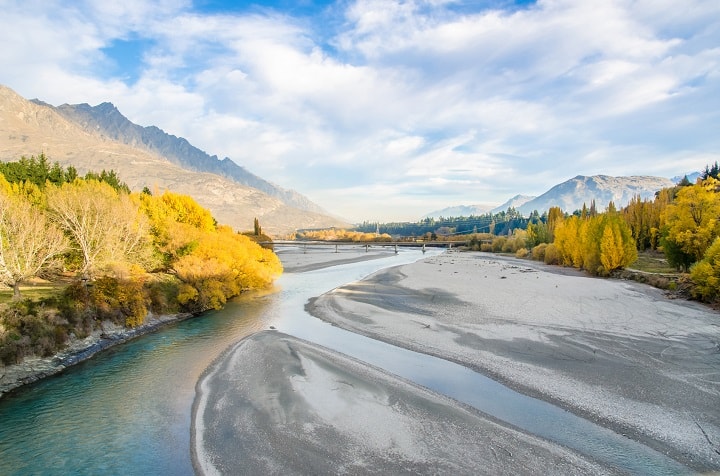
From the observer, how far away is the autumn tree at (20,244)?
24667 mm

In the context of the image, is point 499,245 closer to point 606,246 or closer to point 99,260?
point 606,246

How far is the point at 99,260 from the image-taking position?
112ft

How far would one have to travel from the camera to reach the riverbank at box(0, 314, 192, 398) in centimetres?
1896

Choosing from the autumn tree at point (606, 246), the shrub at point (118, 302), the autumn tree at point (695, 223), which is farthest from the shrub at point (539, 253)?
the shrub at point (118, 302)

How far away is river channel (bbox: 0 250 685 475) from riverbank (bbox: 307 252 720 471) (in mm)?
1288

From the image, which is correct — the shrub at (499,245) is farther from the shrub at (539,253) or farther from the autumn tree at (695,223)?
the autumn tree at (695,223)

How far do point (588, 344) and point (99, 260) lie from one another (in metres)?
39.8

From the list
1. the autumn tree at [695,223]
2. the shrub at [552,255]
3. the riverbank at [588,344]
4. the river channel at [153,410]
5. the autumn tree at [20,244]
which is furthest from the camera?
the shrub at [552,255]

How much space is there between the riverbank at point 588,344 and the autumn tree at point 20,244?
21.3 meters

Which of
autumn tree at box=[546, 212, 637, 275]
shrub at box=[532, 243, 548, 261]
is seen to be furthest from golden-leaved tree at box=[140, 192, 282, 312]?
shrub at box=[532, 243, 548, 261]

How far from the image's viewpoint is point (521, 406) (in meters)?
15.2

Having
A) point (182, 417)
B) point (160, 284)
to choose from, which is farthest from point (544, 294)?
point (160, 284)

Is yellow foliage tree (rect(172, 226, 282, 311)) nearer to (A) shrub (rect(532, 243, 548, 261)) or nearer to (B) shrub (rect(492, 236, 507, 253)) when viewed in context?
(A) shrub (rect(532, 243, 548, 261))

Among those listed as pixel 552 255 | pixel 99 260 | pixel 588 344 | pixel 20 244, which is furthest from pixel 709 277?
pixel 552 255
